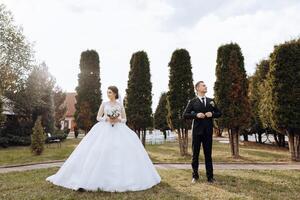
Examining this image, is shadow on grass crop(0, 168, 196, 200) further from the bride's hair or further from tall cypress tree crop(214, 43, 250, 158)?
tall cypress tree crop(214, 43, 250, 158)

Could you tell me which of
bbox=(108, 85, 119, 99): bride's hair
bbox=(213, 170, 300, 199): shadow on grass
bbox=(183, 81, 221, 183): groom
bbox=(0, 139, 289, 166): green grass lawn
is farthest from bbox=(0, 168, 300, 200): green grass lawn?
bbox=(0, 139, 289, 166): green grass lawn

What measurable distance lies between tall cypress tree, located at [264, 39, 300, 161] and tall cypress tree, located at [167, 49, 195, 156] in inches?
208

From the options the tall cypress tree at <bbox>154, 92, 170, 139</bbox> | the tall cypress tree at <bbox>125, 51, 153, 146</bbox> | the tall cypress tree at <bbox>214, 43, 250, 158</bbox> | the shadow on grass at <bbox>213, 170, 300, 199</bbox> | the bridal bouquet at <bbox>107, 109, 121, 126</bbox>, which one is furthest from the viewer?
the tall cypress tree at <bbox>154, 92, 170, 139</bbox>

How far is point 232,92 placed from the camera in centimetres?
1886

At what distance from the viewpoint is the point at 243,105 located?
61.6 ft

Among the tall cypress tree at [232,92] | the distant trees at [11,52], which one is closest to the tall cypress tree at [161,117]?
the distant trees at [11,52]

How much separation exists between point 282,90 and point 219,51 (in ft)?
15.6

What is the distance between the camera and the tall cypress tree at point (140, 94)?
2361 centimetres

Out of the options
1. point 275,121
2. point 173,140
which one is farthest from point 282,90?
point 173,140

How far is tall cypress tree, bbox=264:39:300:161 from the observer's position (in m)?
16.5

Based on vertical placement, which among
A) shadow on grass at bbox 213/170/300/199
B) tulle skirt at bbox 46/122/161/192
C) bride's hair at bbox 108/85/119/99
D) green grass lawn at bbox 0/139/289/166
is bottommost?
→ shadow on grass at bbox 213/170/300/199

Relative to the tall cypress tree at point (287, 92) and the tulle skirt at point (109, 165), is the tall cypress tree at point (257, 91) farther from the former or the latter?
the tulle skirt at point (109, 165)

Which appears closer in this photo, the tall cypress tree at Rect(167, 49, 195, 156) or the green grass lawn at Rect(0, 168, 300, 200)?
the green grass lawn at Rect(0, 168, 300, 200)

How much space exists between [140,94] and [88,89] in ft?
32.7
